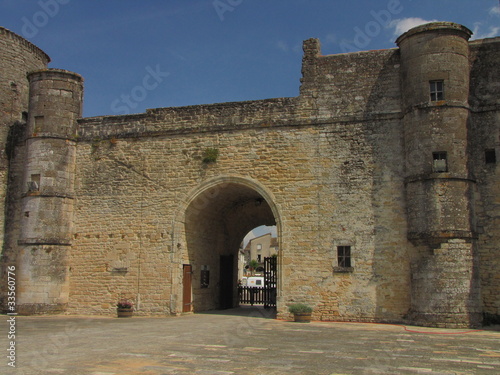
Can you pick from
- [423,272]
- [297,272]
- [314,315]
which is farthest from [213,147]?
[423,272]

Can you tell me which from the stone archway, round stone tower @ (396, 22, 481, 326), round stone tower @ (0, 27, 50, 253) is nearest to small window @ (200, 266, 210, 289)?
the stone archway

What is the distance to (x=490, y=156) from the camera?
1363cm

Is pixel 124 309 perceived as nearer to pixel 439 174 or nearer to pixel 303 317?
pixel 303 317

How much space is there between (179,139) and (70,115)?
12.7 ft

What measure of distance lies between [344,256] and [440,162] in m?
3.55

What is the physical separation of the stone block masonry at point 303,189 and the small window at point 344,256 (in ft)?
0.45

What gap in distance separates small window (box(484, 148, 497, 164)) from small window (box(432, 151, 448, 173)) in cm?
133

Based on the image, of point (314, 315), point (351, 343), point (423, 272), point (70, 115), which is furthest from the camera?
point (70, 115)

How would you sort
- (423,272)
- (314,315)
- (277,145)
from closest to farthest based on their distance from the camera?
1. (423,272)
2. (314,315)
3. (277,145)

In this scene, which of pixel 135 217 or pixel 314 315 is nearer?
pixel 314 315

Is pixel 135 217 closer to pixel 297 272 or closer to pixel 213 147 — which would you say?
pixel 213 147

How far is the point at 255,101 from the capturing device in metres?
15.4

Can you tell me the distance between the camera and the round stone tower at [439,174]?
12508 mm

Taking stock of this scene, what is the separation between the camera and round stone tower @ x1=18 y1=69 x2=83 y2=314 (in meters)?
15.6
